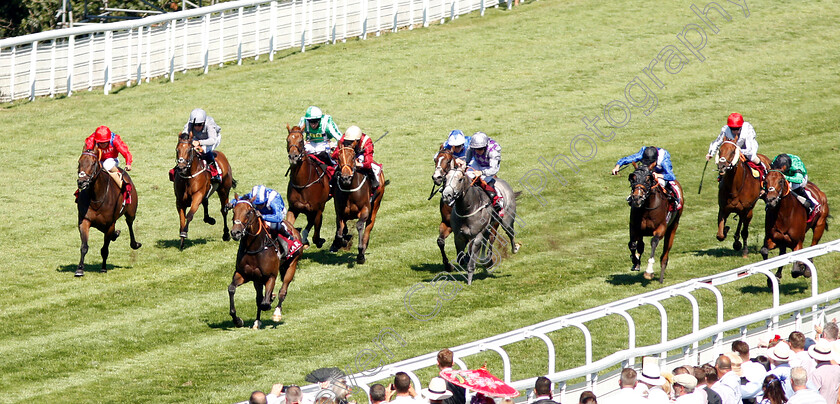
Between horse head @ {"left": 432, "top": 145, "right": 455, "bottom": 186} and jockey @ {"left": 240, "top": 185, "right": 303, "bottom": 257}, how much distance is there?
7.21 feet

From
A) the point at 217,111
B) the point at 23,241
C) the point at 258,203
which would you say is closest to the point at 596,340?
the point at 258,203

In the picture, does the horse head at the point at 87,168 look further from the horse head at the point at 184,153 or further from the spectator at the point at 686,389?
the spectator at the point at 686,389

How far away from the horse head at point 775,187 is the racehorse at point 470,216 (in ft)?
11.7

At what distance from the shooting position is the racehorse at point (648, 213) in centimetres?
1423

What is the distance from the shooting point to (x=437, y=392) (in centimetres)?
793

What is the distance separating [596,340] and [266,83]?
15.5 metres

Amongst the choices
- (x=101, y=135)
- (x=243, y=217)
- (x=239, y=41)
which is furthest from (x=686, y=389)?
(x=239, y=41)

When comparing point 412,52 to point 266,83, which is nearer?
point 266,83

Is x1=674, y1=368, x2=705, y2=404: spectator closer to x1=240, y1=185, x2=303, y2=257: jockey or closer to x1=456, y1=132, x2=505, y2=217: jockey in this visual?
x1=240, y1=185, x2=303, y2=257: jockey

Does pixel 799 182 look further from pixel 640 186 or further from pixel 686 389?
pixel 686 389

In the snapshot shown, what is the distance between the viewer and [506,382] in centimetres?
851

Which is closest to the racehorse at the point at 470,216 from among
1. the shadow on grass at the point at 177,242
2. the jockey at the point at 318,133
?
the jockey at the point at 318,133

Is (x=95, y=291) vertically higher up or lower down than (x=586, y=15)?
lower down

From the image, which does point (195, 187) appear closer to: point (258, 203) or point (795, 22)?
point (258, 203)
